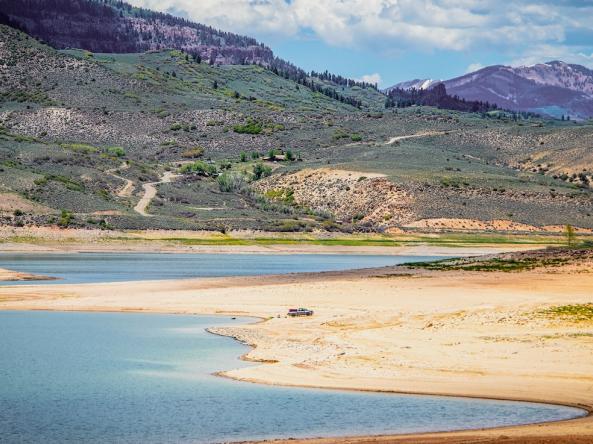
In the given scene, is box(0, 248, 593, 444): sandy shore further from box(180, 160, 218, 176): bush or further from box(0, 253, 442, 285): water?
box(180, 160, 218, 176): bush

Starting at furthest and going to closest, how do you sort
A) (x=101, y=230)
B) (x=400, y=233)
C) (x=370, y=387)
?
(x=400, y=233)
(x=101, y=230)
(x=370, y=387)

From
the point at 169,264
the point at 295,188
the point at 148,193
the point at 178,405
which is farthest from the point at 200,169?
the point at 178,405

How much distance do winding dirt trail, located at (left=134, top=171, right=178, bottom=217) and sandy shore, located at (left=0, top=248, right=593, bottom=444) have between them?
61906 millimetres

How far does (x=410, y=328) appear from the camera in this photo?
39.1m

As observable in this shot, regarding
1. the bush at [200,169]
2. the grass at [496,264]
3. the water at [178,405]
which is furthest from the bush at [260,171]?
the water at [178,405]

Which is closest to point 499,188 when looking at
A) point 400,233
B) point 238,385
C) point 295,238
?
point 400,233

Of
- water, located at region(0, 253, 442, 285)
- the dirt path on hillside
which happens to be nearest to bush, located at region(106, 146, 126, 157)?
the dirt path on hillside

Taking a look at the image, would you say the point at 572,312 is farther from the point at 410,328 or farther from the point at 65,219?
the point at 65,219

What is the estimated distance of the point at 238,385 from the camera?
101 feet

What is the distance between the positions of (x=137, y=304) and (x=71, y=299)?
3661mm

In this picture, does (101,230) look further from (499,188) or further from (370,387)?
(370,387)

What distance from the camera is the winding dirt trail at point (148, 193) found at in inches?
4988

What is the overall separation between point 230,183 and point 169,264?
74.2 metres

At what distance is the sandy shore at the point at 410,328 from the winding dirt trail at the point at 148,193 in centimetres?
6191
